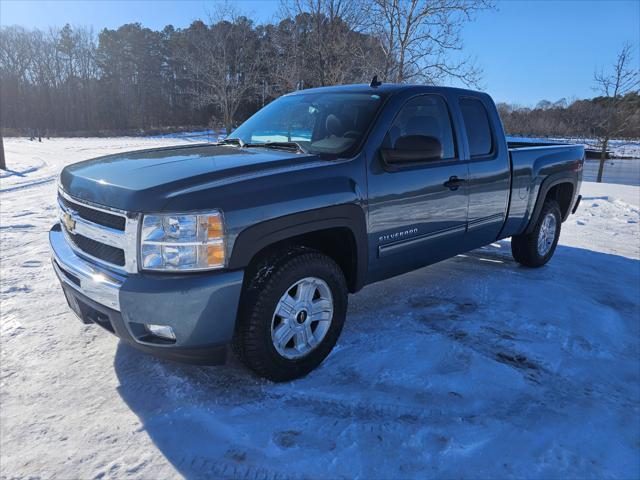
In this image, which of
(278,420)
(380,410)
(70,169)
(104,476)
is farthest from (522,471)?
(70,169)

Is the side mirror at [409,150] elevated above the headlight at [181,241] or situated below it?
Result: above

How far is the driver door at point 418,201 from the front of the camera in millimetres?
3258

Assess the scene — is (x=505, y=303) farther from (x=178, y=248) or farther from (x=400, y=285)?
(x=178, y=248)

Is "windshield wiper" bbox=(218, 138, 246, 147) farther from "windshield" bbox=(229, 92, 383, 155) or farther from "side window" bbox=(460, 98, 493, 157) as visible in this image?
"side window" bbox=(460, 98, 493, 157)

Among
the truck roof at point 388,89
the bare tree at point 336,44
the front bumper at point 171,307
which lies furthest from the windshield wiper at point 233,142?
the bare tree at point 336,44

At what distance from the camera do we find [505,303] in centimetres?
423

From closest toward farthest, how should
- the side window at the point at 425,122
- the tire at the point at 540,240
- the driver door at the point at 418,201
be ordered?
1. the driver door at the point at 418,201
2. the side window at the point at 425,122
3. the tire at the point at 540,240

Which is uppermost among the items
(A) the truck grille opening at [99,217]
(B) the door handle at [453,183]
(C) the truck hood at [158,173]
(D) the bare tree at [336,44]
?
(D) the bare tree at [336,44]

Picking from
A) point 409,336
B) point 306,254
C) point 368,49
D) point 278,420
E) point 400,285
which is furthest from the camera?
point 368,49

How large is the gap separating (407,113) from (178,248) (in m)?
2.10

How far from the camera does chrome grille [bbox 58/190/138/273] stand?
242 centimetres

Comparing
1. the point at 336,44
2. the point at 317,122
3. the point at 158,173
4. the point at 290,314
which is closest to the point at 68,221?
the point at 158,173

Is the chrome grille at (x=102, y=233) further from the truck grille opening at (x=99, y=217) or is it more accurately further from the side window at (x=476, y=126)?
the side window at (x=476, y=126)

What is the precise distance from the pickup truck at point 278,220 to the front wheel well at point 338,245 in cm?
1
